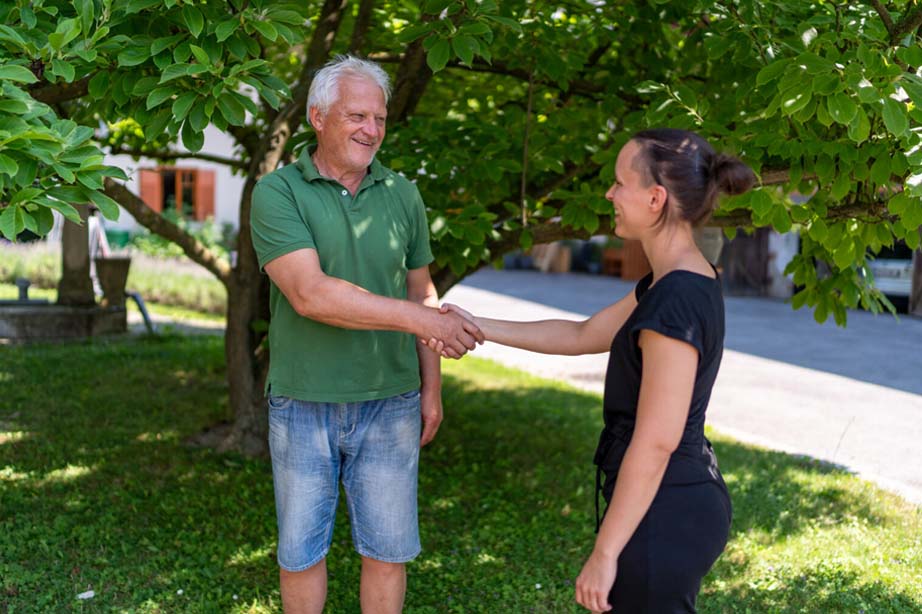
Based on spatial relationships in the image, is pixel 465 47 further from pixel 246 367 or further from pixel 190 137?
pixel 246 367

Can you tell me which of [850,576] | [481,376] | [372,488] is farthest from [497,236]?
[481,376]

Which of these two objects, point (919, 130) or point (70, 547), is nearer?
point (919, 130)

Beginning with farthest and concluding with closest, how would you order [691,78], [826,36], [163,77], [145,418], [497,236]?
[145,418]
[691,78]
[497,236]
[826,36]
[163,77]

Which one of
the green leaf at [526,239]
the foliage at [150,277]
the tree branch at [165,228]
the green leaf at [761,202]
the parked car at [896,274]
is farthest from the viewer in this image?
the parked car at [896,274]

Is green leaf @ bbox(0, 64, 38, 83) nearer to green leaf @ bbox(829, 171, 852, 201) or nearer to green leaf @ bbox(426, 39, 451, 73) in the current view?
green leaf @ bbox(426, 39, 451, 73)

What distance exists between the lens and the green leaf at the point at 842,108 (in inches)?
114

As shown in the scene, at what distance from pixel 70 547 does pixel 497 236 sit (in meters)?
2.59

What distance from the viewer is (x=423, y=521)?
4.99m

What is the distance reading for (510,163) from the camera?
452 centimetres

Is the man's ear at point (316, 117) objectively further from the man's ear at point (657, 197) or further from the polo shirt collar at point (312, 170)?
the man's ear at point (657, 197)

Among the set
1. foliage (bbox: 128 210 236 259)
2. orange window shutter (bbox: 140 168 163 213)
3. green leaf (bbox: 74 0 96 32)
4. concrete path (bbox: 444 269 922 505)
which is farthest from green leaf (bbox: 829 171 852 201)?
orange window shutter (bbox: 140 168 163 213)

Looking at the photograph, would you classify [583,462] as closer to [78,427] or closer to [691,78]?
[691,78]

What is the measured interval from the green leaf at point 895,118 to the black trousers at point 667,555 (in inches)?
56.7

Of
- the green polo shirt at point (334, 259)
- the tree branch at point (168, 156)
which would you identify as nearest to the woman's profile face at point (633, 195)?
the green polo shirt at point (334, 259)
